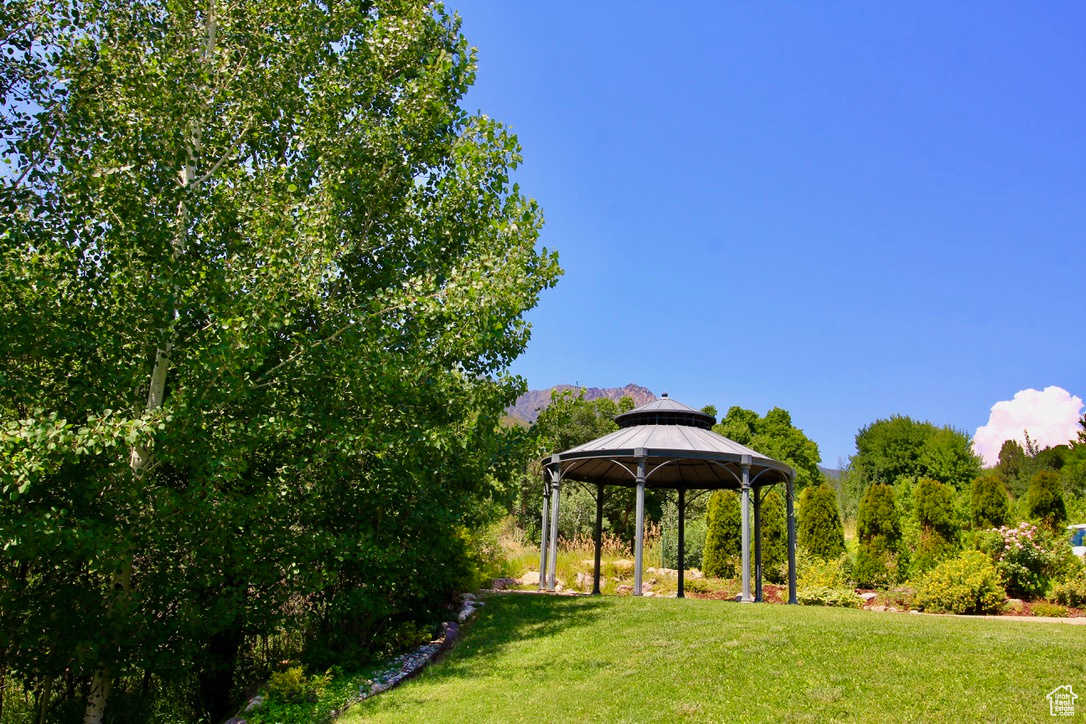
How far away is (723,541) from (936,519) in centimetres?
443

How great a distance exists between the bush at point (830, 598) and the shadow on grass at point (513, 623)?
3946 millimetres

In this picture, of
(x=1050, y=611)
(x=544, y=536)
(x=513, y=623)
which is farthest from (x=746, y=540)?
(x=1050, y=611)

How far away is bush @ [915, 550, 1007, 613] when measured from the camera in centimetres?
1097

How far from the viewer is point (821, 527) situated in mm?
16125

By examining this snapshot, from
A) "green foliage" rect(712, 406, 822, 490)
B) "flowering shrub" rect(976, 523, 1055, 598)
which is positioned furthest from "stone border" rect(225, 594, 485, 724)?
"green foliage" rect(712, 406, 822, 490)

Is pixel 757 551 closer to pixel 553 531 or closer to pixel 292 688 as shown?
pixel 553 531

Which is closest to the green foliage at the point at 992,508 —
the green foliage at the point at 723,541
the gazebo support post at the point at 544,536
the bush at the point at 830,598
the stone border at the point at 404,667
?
the green foliage at the point at 723,541

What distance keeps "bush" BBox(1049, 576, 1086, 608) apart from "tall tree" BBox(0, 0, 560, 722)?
32.1ft

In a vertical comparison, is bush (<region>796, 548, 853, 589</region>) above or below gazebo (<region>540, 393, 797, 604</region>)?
below

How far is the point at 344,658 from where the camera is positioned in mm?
7418

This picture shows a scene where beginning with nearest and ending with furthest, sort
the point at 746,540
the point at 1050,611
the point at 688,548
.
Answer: the point at 746,540
the point at 1050,611
the point at 688,548

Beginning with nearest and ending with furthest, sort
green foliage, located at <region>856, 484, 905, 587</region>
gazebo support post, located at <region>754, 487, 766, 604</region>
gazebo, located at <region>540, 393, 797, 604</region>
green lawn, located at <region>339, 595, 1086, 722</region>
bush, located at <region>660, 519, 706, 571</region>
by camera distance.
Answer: green lawn, located at <region>339, 595, 1086, 722</region> < gazebo, located at <region>540, 393, 797, 604</region> < gazebo support post, located at <region>754, 487, 766, 604</region> < green foliage, located at <region>856, 484, 905, 587</region> < bush, located at <region>660, 519, 706, 571</region>

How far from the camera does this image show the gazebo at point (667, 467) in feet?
33.9

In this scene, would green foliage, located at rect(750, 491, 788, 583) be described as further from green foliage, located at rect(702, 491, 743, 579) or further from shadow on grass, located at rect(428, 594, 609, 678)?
shadow on grass, located at rect(428, 594, 609, 678)
